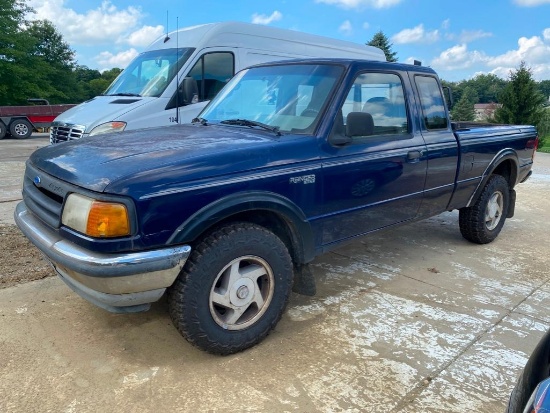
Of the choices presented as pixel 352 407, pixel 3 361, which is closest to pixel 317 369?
pixel 352 407

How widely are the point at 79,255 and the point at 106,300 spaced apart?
282mm

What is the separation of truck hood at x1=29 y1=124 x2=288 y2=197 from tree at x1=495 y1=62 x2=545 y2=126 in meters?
21.3

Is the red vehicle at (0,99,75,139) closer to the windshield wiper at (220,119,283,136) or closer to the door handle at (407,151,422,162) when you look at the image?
the windshield wiper at (220,119,283,136)

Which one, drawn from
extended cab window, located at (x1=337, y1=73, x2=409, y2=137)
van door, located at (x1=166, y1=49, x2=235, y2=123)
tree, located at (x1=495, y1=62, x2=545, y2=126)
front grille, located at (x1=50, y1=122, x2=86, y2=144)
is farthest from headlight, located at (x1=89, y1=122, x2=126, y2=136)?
tree, located at (x1=495, y1=62, x2=545, y2=126)

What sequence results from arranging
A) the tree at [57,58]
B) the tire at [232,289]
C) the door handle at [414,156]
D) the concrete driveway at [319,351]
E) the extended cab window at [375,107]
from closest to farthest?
the concrete driveway at [319,351], the tire at [232,289], the extended cab window at [375,107], the door handle at [414,156], the tree at [57,58]

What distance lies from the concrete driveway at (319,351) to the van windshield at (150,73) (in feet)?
14.4

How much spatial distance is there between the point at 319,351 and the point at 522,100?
72.7ft

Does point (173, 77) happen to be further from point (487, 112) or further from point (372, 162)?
point (487, 112)

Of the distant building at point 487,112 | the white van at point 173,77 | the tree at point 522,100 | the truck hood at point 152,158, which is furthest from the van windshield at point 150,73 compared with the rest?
the distant building at point 487,112

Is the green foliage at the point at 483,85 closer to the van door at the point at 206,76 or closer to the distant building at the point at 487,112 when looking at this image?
the distant building at the point at 487,112

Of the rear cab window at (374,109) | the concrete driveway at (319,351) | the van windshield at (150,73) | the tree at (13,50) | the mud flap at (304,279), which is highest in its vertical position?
the tree at (13,50)

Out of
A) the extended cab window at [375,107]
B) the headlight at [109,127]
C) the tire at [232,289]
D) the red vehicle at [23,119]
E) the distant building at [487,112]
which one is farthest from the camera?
the distant building at [487,112]

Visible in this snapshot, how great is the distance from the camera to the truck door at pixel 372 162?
3154 millimetres

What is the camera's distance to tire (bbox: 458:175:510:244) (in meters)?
4.89
